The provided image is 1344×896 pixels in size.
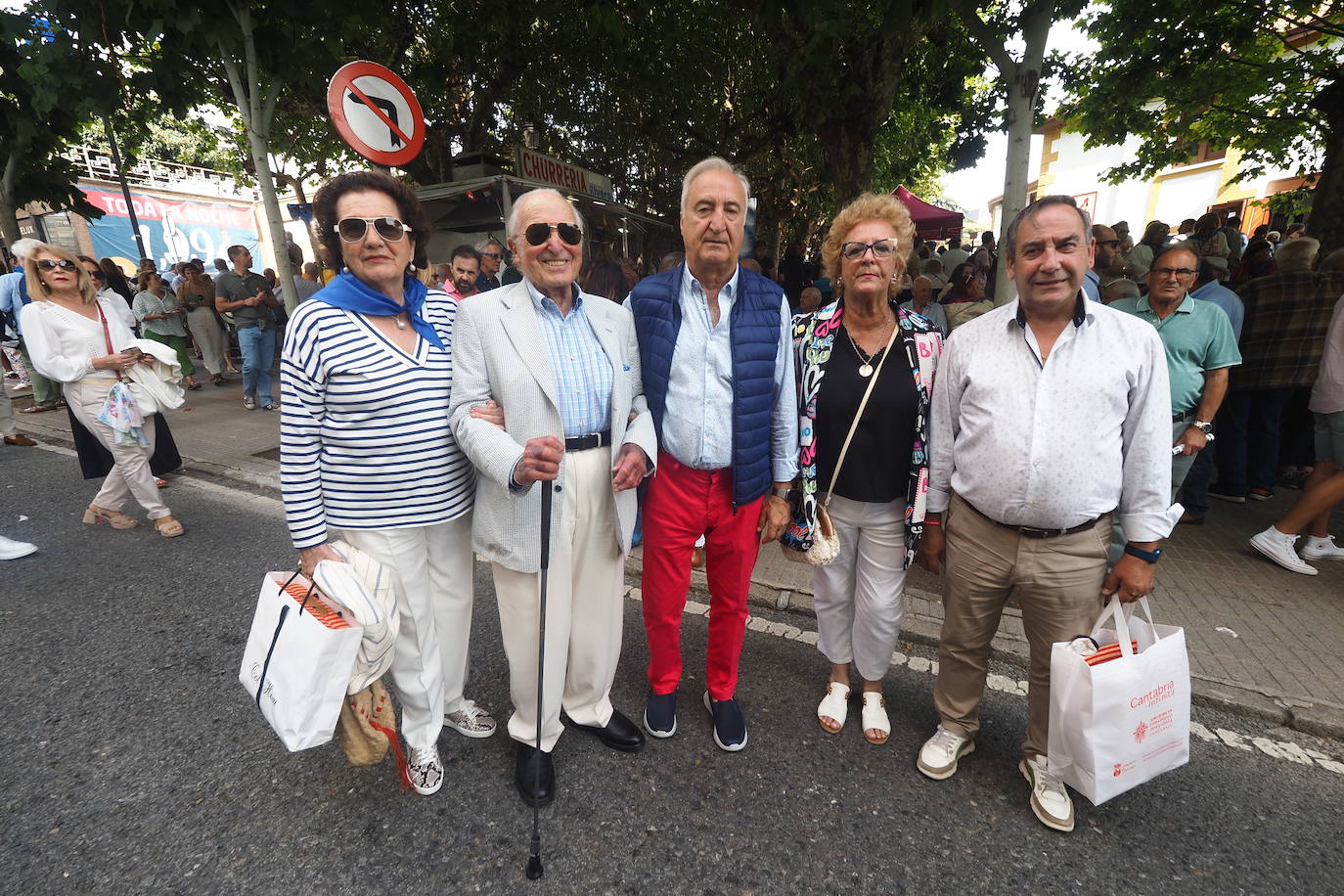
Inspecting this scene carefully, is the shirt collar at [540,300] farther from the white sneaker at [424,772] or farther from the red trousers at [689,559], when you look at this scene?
the white sneaker at [424,772]

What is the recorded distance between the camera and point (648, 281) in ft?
7.39

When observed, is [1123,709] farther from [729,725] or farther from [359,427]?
[359,427]

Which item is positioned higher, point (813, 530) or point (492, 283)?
point (492, 283)

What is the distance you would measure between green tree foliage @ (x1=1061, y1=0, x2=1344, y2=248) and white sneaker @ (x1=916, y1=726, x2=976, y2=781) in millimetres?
8002

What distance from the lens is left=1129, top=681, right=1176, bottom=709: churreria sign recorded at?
1.84 m

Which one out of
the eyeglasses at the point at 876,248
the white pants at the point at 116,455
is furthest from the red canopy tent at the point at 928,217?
the white pants at the point at 116,455

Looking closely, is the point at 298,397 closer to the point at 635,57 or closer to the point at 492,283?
the point at 492,283

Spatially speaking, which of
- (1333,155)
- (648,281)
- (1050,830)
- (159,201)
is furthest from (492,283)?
(159,201)

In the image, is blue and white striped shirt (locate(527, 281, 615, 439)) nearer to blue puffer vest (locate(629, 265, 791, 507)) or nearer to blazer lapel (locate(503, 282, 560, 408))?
blazer lapel (locate(503, 282, 560, 408))

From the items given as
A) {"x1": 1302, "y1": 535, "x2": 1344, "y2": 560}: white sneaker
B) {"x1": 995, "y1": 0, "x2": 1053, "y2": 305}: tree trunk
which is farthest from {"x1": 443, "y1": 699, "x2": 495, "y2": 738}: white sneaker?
{"x1": 1302, "y1": 535, "x2": 1344, "y2": 560}: white sneaker

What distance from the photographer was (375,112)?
4422 mm

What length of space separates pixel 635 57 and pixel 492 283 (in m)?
6.80

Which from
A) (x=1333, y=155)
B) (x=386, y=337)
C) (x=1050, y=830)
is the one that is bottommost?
(x=1050, y=830)

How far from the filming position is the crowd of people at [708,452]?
189cm
